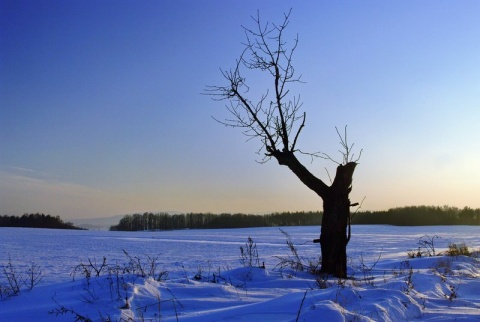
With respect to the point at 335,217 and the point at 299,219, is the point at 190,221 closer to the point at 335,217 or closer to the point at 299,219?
the point at 299,219

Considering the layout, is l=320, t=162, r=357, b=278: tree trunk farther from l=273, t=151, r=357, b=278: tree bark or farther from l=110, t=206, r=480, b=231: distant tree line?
l=110, t=206, r=480, b=231: distant tree line

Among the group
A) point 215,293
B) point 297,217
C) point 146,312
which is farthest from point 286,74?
point 297,217

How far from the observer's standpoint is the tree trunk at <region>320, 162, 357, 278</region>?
722 centimetres

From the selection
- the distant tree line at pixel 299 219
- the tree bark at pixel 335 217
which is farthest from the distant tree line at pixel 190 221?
the tree bark at pixel 335 217

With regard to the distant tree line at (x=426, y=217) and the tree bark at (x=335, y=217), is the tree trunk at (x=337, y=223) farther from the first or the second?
the distant tree line at (x=426, y=217)

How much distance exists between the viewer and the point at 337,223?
7.33 metres

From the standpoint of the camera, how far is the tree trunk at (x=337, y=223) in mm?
7219

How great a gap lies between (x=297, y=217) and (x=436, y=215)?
134 ft

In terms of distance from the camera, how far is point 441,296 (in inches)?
193

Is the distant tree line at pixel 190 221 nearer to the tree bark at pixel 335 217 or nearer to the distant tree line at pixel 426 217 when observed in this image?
the distant tree line at pixel 426 217

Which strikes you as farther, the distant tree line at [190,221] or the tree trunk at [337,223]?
the distant tree line at [190,221]

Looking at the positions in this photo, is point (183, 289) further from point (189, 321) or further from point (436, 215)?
point (436, 215)

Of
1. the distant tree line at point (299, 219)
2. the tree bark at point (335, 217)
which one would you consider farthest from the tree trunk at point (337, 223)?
the distant tree line at point (299, 219)

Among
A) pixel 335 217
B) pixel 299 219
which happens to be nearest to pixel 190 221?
pixel 299 219
